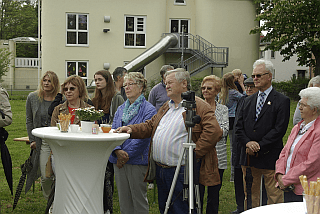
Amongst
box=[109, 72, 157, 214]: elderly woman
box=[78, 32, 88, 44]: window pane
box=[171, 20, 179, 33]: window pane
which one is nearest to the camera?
box=[109, 72, 157, 214]: elderly woman

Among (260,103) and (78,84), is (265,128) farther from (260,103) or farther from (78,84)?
(78,84)

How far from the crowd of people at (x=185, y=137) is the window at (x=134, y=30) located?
19.3m

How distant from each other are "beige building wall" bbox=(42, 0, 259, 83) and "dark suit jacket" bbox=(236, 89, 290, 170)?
20.1 metres

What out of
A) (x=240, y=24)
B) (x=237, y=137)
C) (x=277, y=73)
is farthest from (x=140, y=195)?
(x=277, y=73)

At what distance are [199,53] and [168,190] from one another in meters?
20.8

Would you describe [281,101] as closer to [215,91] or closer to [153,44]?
[215,91]

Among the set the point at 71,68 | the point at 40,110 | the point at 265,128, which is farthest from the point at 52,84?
the point at 71,68

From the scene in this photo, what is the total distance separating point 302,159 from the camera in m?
3.62

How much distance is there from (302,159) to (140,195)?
6.65 ft

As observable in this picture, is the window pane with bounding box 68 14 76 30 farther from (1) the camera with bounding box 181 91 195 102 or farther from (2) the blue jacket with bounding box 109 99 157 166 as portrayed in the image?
(1) the camera with bounding box 181 91 195 102

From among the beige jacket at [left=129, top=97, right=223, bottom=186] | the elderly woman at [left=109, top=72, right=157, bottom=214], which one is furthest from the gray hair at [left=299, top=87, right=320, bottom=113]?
the elderly woman at [left=109, top=72, right=157, bottom=214]

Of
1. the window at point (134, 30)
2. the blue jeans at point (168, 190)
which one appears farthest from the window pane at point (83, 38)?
the blue jeans at point (168, 190)

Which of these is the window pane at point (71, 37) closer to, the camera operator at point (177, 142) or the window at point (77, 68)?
the window at point (77, 68)

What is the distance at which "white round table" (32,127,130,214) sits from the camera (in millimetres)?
3961
